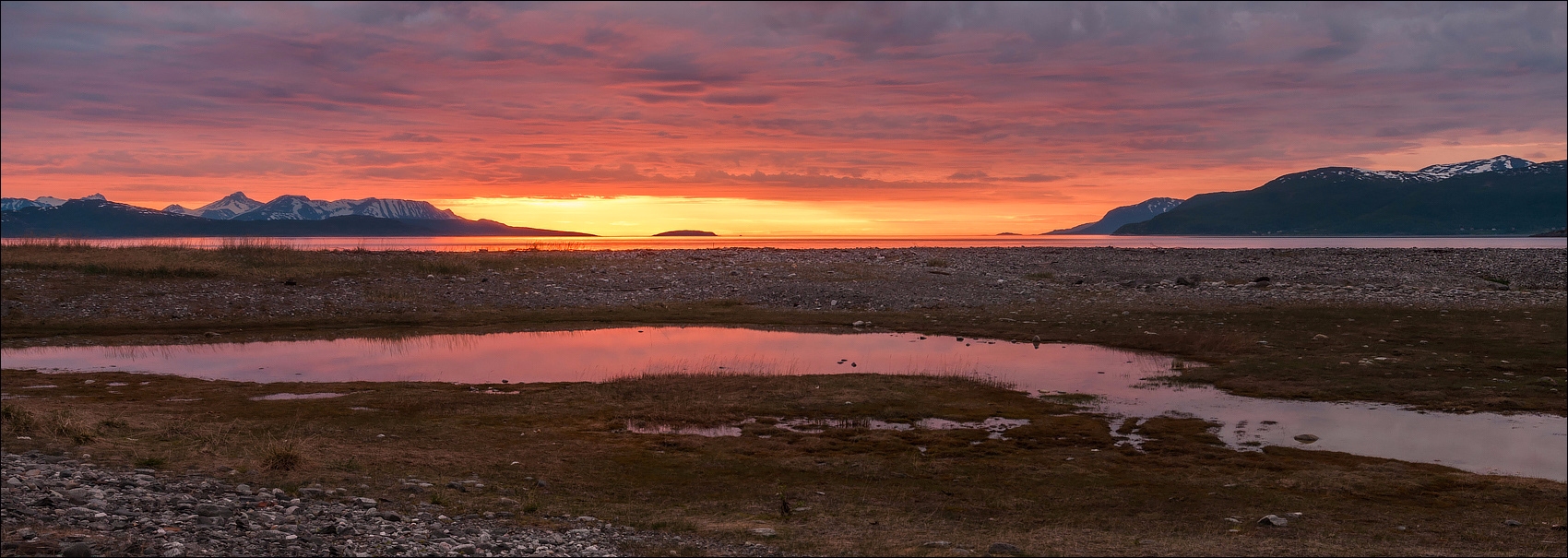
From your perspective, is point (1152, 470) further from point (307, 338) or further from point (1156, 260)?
point (1156, 260)

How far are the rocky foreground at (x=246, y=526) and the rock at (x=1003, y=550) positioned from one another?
2703 millimetres

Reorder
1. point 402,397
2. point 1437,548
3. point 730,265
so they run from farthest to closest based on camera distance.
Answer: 1. point 730,265
2. point 402,397
3. point 1437,548

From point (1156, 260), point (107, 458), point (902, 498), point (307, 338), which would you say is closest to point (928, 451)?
point (902, 498)

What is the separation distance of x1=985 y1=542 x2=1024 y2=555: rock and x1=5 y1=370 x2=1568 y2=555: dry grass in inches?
10.4

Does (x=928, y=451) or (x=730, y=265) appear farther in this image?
(x=730, y=265)

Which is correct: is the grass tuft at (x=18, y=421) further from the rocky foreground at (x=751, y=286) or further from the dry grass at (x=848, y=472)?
the rocky foreground at (x=751, y=286)

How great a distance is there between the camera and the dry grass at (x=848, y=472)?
10.9 metres

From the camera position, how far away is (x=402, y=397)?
20562 mm

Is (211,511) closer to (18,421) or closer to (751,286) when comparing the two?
(18,421)

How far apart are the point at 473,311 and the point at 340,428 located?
2512 centimetres

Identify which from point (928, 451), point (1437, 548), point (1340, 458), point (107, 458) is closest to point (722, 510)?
point (928, 451)

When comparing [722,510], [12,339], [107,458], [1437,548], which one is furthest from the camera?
[12,339]

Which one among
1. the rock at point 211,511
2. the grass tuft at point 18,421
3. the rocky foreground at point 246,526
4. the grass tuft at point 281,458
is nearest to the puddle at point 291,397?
the grass tuft at point 18,421

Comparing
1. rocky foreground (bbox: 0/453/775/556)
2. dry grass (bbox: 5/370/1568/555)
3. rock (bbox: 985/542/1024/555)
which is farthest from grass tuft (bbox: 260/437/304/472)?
rock (bbox: 985/542/1024/555)
